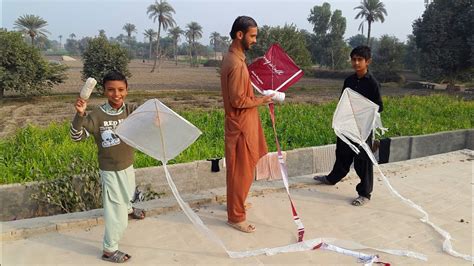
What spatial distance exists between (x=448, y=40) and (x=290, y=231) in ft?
85.0

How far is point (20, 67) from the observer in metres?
17.7

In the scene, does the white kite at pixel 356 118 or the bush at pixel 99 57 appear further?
the bush at pixel 99 57

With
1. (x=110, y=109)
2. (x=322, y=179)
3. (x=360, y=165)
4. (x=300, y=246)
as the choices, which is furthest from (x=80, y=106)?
(x=322, y=179)

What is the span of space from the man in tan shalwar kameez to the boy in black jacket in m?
1.28

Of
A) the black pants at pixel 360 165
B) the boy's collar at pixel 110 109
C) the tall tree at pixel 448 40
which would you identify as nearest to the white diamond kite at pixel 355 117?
the black pants at pixel 360 165

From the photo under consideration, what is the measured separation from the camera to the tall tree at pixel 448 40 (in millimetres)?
24047

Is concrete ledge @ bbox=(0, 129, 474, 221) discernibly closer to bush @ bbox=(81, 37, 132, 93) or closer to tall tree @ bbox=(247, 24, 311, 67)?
bush @ bbox=(81, 37, 132, 93)

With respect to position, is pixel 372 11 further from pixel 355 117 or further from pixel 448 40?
pixel 355 117

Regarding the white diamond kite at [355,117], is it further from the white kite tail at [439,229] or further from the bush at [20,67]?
the bush at [20,67]

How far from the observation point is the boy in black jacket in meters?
3.99

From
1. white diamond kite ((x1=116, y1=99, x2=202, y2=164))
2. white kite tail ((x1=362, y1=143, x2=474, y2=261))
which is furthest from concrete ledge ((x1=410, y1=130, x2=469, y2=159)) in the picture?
white diamond kite ((x1=116, y1=99, x2=202, y2=164))

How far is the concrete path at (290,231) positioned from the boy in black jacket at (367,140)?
0.66 feet

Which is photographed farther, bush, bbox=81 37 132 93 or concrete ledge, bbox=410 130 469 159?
bush, bbox=81 37 132 93

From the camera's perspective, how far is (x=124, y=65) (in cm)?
2248
